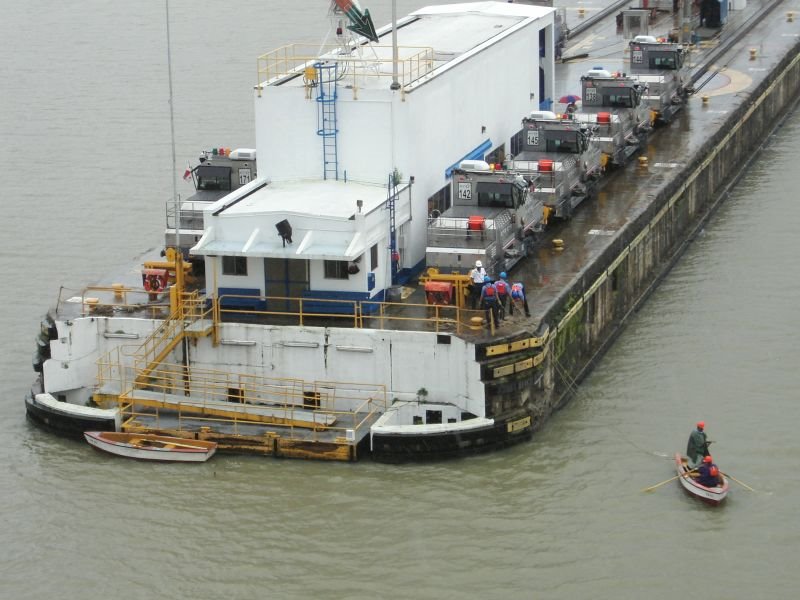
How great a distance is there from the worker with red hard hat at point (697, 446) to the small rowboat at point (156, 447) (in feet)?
28.5

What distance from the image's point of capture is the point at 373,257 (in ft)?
115

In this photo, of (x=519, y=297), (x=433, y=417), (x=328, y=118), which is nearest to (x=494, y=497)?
(x=433, y=417)

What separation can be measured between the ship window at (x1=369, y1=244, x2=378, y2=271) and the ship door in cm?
129

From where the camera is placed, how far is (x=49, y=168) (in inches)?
2089

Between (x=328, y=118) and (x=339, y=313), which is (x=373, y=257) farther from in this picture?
(x=328, y=118)

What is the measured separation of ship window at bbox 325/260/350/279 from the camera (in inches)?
1364

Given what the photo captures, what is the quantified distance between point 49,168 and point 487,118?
660 inches

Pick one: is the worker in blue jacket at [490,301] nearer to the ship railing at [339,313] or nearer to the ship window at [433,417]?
the ship railing at [339,313]

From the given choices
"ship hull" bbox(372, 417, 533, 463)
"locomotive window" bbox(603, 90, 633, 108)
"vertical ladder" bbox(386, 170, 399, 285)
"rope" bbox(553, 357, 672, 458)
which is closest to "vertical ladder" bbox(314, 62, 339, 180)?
"vertical ladder" bbox(386, 170, 399, 285)

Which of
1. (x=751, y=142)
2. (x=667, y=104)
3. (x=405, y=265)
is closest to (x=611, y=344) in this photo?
(x=405, y=265)

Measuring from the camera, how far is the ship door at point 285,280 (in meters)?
34.8

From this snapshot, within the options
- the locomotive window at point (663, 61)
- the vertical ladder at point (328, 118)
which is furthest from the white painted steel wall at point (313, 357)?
the locomotive window at point (663, 61)

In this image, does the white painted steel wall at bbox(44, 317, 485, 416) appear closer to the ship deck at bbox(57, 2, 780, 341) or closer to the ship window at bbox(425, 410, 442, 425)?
the ship window at bbox(425, 410, 442, 425)

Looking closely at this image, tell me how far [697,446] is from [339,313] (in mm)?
7553
